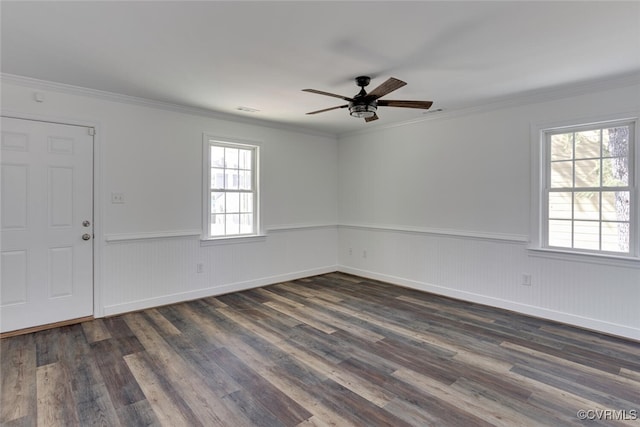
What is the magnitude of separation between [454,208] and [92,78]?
4408 mm

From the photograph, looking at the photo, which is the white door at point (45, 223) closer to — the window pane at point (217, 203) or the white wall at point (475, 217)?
the window pane at point (217, 203)

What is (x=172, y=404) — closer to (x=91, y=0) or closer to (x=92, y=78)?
(x=91, y=0)

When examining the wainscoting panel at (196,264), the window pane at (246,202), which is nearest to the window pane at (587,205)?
the wainscoting panel at (196,264)

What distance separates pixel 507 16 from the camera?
216cm

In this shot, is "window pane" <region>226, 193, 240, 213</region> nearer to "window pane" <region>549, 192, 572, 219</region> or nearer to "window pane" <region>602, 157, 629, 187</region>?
"window pane" <region>549, 192, 572, 219</region>

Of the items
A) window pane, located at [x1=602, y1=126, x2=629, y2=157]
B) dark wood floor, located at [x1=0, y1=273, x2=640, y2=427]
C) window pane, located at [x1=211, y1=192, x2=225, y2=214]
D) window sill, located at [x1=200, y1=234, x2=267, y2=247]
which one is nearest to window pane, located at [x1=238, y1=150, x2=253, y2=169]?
window pane, located at [x1=211, y1=192, x2=225, y2=214]

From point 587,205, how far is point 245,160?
4279 mm

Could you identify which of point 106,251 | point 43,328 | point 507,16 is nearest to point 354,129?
point 507,16

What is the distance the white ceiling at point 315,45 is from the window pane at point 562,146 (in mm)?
581

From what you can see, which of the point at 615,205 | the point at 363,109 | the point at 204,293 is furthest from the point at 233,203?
the point at 615,205

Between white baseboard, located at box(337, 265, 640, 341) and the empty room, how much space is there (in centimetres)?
2

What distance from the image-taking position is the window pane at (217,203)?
15.3 feet

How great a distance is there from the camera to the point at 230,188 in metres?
4.84

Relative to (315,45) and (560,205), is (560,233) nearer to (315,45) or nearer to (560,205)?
(560,205)
